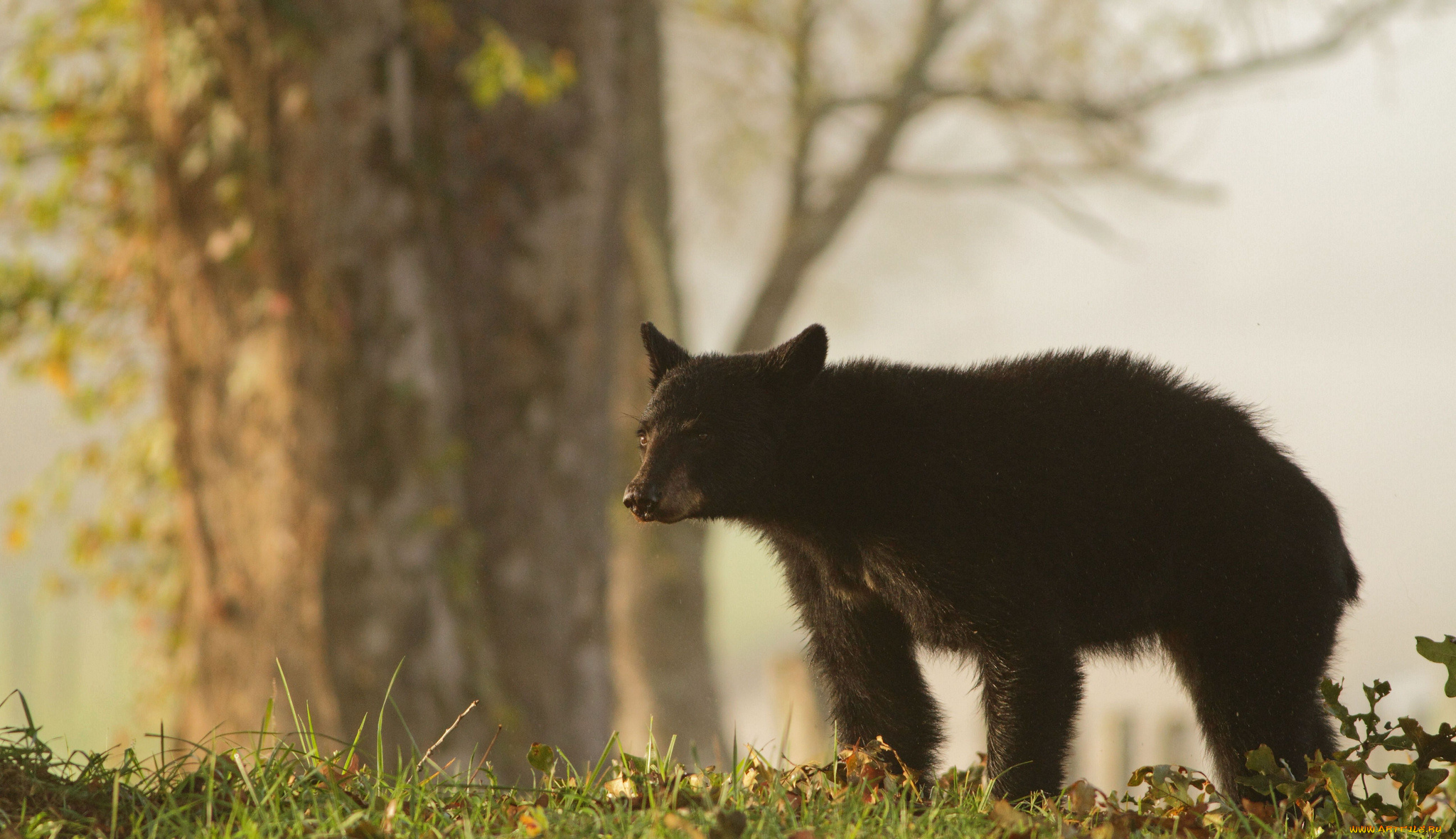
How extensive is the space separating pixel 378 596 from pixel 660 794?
4.17m

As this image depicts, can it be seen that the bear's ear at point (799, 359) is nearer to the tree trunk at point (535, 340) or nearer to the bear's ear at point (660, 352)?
the bear's ear at point (660, 352)

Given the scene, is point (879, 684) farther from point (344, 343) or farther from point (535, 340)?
point (535, 340)

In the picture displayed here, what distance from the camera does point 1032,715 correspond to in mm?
3383

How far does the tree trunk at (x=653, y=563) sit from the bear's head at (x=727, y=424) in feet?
29.2

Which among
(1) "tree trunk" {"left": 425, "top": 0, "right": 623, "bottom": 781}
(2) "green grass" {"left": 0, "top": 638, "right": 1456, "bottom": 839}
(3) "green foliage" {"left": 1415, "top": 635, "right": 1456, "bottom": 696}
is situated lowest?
(2) "green grass" {"left": 0, "top": 638, "right": 1456, "bottom": 839}

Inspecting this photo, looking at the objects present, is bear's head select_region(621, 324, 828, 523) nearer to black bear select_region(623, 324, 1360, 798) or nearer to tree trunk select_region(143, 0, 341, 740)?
black bear select_region(623, 324, 1360, 798)

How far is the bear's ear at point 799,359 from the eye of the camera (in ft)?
11.8

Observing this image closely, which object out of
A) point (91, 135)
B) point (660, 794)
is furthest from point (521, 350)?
point (660, 794)

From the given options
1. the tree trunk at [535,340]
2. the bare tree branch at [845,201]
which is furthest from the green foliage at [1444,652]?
the bare tree branch at [845,201]

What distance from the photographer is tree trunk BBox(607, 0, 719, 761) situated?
509 inches

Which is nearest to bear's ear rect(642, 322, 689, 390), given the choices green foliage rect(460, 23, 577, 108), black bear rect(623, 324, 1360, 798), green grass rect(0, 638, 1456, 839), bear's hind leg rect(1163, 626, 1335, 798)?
black bear rect(623, 324, 1360, 798)

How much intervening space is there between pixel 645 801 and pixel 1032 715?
112cm

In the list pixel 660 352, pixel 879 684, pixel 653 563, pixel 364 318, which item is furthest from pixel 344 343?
pixel 653 563

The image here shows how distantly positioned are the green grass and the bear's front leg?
12.9 inches
